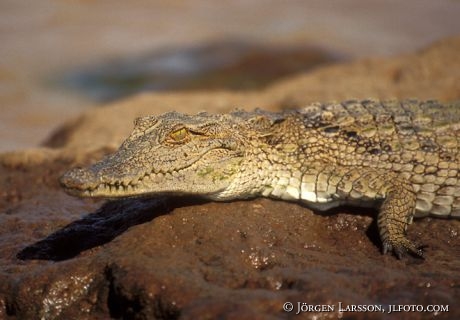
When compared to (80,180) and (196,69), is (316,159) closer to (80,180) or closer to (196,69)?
(80,180)

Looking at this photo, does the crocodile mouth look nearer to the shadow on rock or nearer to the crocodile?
the crocodile

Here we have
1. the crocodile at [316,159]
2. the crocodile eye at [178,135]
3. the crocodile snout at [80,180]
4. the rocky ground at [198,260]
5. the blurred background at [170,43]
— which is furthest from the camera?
the blurred background at [170,43]

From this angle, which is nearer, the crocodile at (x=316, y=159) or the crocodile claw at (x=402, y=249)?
the crocodile claw at (x=402, y=249)

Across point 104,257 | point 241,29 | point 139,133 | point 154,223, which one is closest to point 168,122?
point 139,133

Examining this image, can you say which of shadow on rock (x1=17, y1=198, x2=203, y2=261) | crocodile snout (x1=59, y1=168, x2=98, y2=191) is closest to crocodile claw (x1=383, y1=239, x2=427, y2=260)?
shadow on rock (x1=17, y1=198, x2=203, y2=261)

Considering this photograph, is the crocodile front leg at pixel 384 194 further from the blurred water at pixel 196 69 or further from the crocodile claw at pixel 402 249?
the blurred water at pixel 196 69

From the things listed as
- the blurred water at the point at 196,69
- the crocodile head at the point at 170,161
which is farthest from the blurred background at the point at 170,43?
the crocodile head at the point at 170,161
